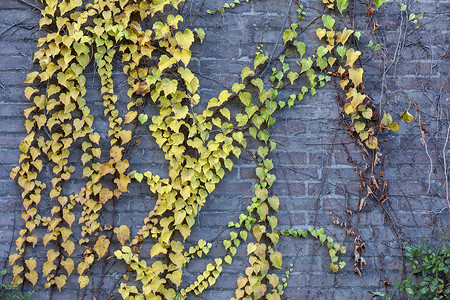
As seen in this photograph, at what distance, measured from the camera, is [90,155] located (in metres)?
2.11

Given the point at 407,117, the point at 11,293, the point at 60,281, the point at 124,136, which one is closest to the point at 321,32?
the point at 407,117

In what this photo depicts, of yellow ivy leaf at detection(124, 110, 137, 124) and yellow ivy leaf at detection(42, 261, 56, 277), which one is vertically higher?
yellow ivy leaf at detection(124, 110, 137, 124)

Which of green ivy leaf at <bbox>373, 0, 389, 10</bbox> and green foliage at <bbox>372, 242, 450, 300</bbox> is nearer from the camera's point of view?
green foliage at <bbox>372, 242, 450, 300</bbox>

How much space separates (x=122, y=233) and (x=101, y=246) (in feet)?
0.40

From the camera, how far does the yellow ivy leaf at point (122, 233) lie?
2.08 metres

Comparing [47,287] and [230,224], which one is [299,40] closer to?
[230,224]

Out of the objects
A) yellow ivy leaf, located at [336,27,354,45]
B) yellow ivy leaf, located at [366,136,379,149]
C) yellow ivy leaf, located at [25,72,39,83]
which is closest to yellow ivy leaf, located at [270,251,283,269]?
yellow ivy leaf, located at [366,136,379,149]

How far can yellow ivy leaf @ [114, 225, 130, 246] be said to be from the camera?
6.82 feet

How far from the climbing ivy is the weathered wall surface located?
5 cm

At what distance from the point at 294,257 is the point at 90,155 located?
3.82 ft

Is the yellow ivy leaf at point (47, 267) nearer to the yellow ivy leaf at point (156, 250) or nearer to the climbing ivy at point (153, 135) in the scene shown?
Result: the climbing ivy at point (153, 135)

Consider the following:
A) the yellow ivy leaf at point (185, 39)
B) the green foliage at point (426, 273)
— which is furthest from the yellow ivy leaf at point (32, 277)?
the green foliage at point (426, 273)

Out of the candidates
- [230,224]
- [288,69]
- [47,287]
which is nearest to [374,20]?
[288,69]

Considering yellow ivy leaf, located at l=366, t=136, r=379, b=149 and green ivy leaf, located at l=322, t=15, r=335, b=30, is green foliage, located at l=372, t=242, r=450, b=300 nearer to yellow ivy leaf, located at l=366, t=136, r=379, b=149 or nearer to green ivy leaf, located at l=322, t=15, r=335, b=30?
yellow ivy leaf, located at l=366, t=136, r=379, b=149
